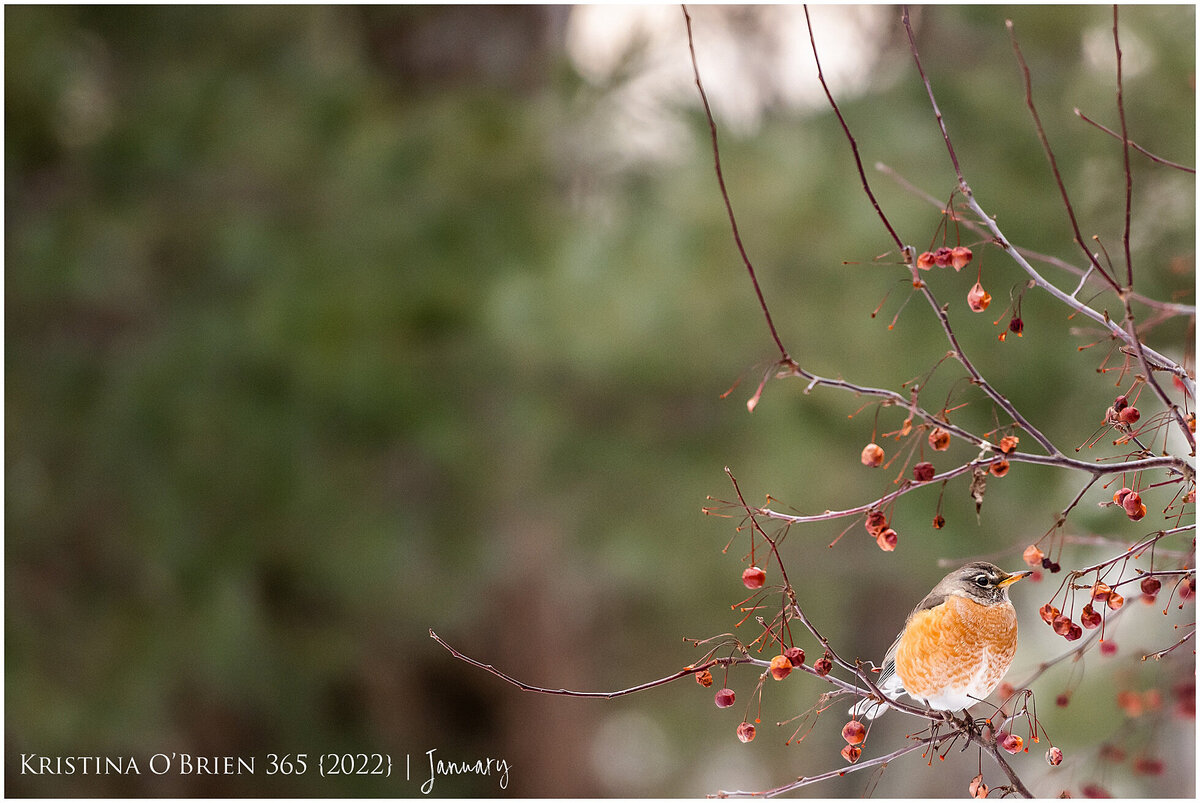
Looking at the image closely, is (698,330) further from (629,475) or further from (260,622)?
(260,622)

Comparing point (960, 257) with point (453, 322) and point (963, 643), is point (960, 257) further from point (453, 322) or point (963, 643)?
point (453, 322)

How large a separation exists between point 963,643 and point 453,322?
116 centimetres

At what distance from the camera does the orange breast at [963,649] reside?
1.02ft

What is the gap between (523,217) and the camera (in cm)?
141

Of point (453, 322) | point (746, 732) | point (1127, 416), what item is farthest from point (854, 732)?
point (453, 322)

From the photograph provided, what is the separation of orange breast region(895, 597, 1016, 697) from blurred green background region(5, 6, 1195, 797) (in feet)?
2.71

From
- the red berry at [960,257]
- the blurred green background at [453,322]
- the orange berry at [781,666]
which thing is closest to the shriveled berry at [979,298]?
the red berry at [960,257]

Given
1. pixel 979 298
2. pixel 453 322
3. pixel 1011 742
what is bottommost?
pixel 1011 742

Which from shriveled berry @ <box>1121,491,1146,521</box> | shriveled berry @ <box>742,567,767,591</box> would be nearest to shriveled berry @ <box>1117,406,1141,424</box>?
shriveled berry @ <box>1121,491,1146,521</box>

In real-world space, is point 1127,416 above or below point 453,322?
below

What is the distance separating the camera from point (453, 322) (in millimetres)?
1398

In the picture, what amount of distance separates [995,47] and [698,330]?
0.59 m

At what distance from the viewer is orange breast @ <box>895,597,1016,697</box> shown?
1.02ft

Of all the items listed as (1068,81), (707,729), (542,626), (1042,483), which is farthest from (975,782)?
(707,729)
